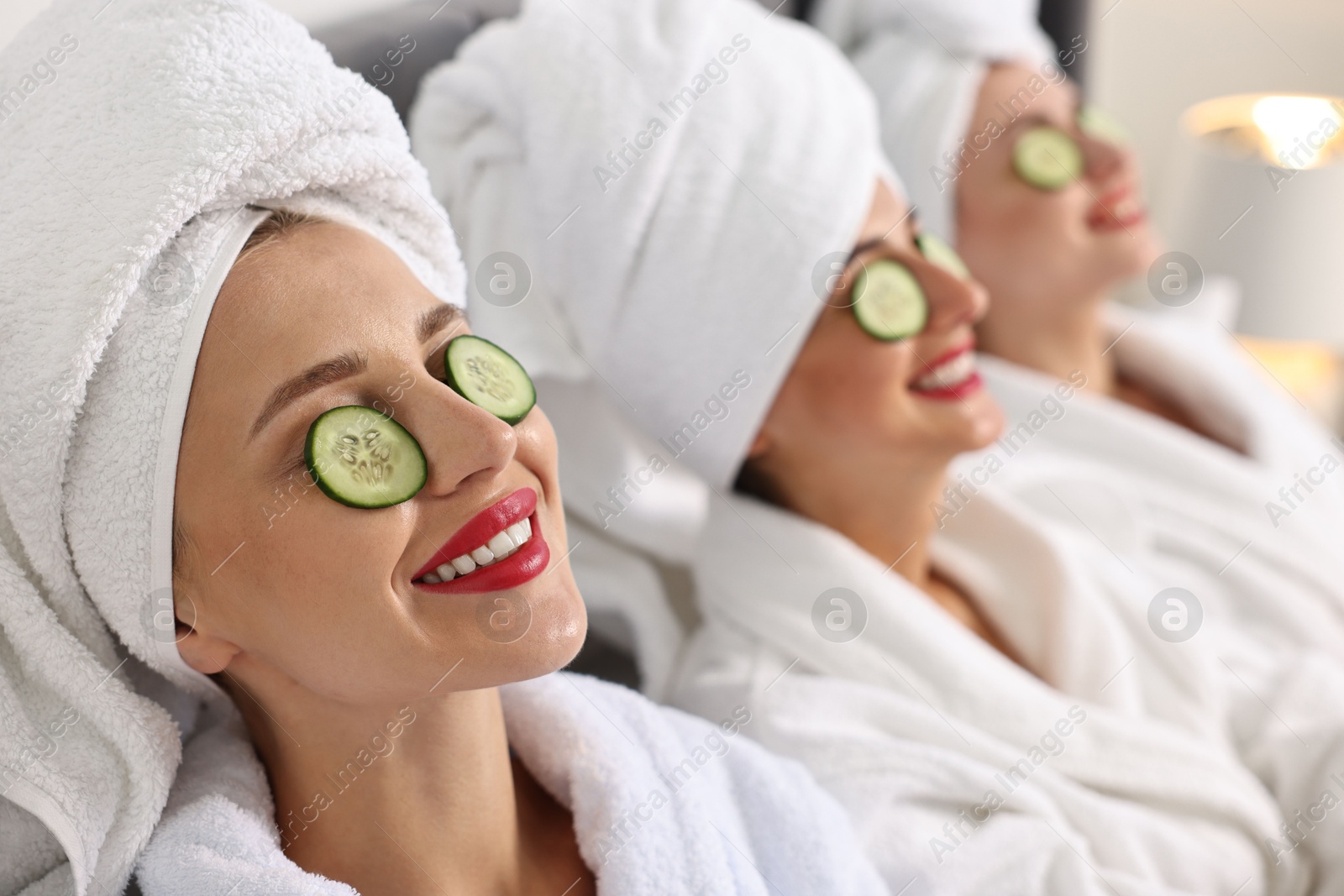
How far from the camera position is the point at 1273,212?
2279mm

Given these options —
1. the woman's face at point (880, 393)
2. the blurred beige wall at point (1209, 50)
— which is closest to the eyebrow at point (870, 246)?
the woman's face at point (880, 393)

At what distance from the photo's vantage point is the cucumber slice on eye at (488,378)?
2.84ft

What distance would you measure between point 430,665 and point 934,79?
1331 millimetres

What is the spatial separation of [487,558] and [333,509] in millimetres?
118

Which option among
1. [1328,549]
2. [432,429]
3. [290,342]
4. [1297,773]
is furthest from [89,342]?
[1328,549]

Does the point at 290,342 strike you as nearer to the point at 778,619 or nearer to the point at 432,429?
the point at 432,429

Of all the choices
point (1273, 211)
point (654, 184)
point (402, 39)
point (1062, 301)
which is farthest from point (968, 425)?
point (1273, 211)

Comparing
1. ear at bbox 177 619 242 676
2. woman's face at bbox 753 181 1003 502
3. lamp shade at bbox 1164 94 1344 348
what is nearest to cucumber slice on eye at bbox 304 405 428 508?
ear at bbox 177 619 242 676

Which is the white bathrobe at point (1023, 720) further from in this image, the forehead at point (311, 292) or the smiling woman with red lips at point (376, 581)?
the forehead at point (311, 292)

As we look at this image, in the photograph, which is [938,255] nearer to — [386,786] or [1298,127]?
[386,786]

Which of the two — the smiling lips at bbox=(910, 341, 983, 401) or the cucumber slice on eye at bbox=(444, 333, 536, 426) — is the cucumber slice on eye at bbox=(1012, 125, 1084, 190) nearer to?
the smiling lips at bbox=(910, 341, 983, 401)

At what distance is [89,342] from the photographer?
767 millimetres

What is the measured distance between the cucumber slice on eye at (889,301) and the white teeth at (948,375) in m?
0.06

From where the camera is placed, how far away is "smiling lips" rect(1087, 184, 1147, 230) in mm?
1797
